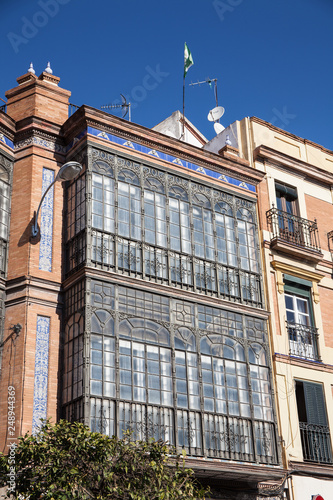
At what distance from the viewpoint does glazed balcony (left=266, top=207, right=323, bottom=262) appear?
64.5ft

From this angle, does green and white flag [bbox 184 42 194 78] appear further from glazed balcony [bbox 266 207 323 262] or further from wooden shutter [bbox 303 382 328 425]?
wooden shutter [bbox 303 382 328 425]

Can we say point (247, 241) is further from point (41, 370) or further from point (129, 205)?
point (41, 370)

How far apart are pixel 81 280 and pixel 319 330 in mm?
7372

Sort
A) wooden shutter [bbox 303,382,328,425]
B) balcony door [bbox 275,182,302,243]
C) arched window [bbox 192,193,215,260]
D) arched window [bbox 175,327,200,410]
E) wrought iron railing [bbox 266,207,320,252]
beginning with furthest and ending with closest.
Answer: balcony door [bbox 275,182,302,243] < wrought iron railing [bbox 266,207,320,252] < wooden shutter [bbox 303,382,328,425] < arched window [bbox 192,193,215,260] < arched window [bbox 175,327,200,410]

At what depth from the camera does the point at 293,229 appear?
20.8m

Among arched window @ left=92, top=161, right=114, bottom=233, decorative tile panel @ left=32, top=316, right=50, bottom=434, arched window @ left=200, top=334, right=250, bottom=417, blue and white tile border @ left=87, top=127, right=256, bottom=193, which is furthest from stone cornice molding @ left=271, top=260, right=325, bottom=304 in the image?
decorative tile panel @ left=32, top=316, right=50, bottom=434

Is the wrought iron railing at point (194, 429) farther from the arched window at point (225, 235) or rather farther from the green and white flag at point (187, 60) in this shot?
the green and white flag at point (187, 60)

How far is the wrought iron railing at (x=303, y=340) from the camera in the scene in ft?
62.0

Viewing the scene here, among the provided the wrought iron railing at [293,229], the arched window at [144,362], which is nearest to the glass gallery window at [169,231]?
the wrought iron railing at [293,229]

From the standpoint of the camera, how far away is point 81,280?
1547 centimetres

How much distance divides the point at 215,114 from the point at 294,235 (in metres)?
5.39

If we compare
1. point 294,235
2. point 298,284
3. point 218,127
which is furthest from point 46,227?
point 218,127

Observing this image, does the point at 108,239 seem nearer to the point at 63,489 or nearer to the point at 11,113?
the point at 11,113

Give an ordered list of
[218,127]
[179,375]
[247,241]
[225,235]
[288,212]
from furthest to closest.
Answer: [218,127]
[288,212]
[247,241]
[225,235]
[179,375]
